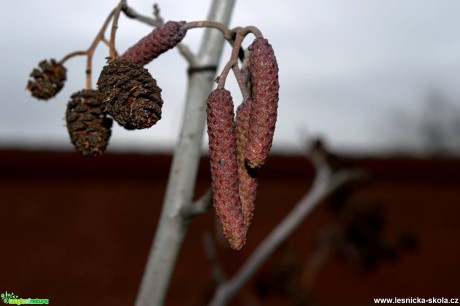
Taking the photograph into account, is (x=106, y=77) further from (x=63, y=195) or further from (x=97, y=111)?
(x=63, y=195)

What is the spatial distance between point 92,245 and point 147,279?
13.7ft

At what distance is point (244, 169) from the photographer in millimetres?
1001

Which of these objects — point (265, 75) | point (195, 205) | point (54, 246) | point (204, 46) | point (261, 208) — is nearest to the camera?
point (265, 75)

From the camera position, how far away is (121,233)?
549 cm

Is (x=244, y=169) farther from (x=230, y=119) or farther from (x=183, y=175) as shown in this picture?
(x=183, y=175)

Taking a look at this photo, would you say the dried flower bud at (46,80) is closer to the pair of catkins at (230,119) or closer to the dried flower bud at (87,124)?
the dried flower bud at (87,124)

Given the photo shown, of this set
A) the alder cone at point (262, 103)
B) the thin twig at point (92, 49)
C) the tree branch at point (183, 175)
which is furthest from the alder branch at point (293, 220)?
the alder cone at point (262, 103)

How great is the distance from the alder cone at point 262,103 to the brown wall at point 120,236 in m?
4.10

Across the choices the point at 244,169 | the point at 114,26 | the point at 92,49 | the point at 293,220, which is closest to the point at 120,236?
the point at 293,220

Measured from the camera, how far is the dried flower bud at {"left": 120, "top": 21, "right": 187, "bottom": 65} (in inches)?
42.3

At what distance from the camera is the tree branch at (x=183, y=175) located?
1.35 meters

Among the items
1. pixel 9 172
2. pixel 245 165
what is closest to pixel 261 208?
pixel 9 172

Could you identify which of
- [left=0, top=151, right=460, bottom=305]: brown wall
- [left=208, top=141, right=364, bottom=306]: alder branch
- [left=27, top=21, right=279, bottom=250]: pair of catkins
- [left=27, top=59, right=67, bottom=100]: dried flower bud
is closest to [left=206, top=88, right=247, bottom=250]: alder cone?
[left=27, top=21, right=279, bottom=250]: pair of catkins

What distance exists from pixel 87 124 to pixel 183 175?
0.28 m
